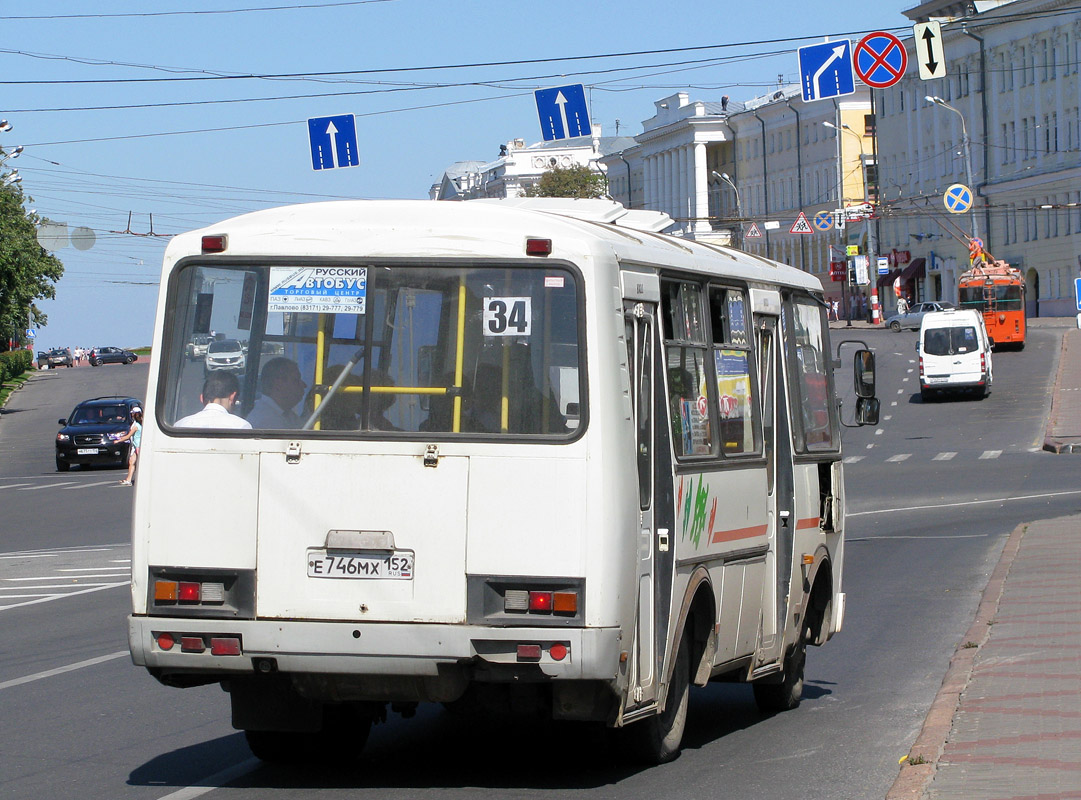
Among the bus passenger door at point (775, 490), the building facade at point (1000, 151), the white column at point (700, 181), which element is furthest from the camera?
the white column at point (700, 181)

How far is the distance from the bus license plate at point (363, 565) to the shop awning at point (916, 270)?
312 feet

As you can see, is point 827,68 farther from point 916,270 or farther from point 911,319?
point 916,270

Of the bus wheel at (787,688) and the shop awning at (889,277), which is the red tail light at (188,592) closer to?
the bus wheel at (787,688)

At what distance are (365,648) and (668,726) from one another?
166cm

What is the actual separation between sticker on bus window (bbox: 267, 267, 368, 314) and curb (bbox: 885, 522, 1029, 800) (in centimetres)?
295

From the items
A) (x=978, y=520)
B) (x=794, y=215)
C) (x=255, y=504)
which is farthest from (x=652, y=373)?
(x=794, y=215)

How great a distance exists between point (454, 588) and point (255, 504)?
0.91m

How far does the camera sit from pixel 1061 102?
273ft

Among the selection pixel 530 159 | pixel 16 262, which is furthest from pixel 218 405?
pixel 530 159

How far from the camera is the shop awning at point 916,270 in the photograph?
9931cm

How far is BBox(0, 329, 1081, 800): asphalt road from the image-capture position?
7504 millimetres

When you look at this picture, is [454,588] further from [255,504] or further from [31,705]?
[31,705]

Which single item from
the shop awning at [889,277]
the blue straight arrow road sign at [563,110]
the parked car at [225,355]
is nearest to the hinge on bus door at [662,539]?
the parked car at [225,355]

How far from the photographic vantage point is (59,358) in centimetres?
11538
